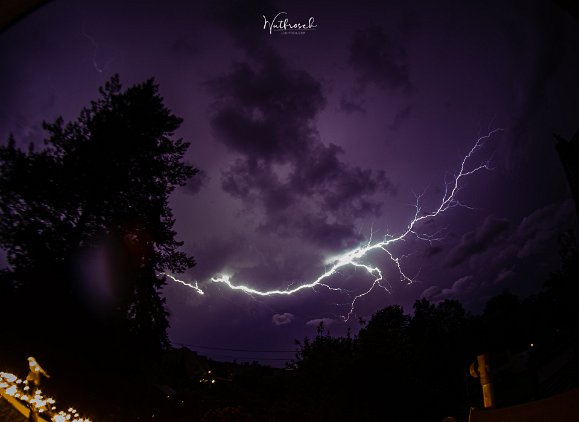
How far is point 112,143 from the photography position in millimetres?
12406

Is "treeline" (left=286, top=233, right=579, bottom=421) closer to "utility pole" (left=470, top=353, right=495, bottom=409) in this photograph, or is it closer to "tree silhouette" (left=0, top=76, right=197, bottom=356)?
"utility pole" (left=470, top=353, right=495, bottom=409)

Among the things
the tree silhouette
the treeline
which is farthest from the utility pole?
the tree silhouette

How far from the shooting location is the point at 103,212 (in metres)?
11.9

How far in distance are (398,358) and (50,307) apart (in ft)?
44.2

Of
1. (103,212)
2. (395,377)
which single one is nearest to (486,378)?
(395,377)

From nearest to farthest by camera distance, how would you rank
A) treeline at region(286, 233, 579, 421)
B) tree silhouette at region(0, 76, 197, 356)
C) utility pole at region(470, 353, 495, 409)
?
1. utility pole at region(470, 353, 495, 409)
2. tree silhouette at region(0, 76, 197, 356)
3. treeline at region(286, 233, 579, 421)

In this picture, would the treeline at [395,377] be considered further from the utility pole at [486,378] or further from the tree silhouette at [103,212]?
the tree silhouette at [103,212]

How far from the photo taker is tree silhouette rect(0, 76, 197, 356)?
401 inches

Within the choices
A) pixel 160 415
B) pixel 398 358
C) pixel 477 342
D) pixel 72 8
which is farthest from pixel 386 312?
pixel 72 8

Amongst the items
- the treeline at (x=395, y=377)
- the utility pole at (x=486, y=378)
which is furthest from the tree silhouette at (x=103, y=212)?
the utility pole at (x=486, y=378)

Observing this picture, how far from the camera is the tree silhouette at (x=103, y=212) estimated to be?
10.2 meters

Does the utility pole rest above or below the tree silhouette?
below

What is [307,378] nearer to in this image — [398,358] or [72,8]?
[398,358]

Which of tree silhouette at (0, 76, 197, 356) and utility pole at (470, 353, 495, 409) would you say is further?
tree silhouette at (0, 76, 197, 356)
